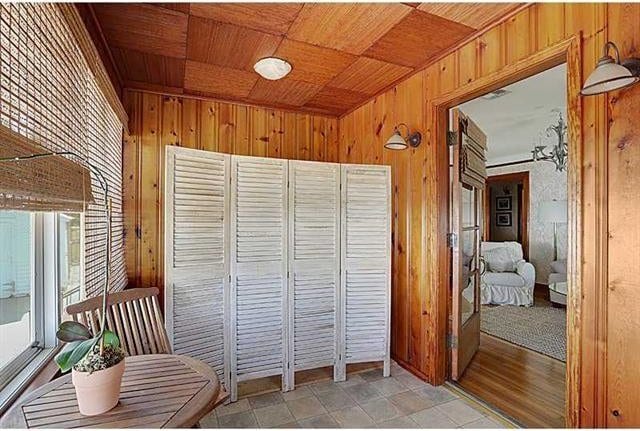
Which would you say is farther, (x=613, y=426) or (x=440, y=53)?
(x=440, y=53)

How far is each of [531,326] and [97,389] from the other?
4.20m

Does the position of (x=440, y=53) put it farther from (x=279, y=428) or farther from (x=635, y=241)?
(x=279, y=428)

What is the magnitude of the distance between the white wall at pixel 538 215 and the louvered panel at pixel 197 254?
559cm

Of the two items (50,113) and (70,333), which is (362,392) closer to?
(70,333)

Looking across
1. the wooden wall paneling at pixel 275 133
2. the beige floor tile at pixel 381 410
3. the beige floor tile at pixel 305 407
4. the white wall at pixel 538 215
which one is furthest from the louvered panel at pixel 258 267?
the white wall at pixel 538 215

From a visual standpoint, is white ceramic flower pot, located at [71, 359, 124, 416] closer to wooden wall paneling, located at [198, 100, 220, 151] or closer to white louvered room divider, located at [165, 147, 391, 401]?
white louvered room divider, located at [165, 147, 391, 401]

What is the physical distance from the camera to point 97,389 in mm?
1107

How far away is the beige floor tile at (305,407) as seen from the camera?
88.0 inches

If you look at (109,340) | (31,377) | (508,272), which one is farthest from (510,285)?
(31,377)

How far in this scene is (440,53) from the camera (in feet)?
8.09

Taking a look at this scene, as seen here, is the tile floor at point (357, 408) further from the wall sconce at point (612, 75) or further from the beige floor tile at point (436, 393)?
the wall sconce at point (612, 75)

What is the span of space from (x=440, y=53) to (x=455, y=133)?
579mm

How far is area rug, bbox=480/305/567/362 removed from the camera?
3324mm

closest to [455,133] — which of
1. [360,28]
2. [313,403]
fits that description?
[360,28]
